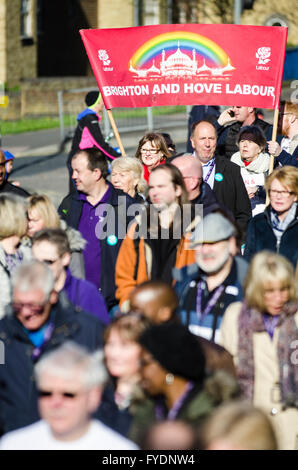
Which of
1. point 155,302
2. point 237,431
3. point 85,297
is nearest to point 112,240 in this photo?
point 85,297

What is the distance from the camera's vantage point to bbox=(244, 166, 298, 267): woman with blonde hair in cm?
608

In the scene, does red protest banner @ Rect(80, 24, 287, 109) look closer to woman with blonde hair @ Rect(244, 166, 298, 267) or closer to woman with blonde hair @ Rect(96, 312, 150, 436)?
woman with blonde hair @ Rect(244, 166, 298, 267)

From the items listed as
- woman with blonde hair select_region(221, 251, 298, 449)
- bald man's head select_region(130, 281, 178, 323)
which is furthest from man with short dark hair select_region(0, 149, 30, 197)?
woman with blonde hair select_region(221, 251, 298, 449)

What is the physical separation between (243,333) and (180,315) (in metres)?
0.43

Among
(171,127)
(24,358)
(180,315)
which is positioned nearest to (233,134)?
(180,315)

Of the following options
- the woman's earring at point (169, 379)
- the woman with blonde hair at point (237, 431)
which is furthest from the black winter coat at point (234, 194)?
Result: the woman with blonde hair at point (237, 431)

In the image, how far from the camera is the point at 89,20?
33719mm

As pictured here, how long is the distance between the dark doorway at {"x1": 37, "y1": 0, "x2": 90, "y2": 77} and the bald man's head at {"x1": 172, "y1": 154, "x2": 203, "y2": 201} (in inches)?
1088

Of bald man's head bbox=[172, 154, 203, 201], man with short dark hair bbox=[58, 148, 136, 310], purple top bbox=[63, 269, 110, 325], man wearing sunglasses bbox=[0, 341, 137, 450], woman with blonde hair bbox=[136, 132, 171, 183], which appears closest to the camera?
man wearing sunglasses bbox=[0, 341, 137, 450]

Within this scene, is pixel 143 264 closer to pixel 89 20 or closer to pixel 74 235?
pixel 74 235

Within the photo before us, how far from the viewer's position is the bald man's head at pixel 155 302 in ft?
14.8

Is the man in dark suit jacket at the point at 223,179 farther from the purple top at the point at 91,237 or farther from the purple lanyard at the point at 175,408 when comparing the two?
the purple lanyard at the point at 175,408

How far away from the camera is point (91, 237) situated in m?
6.63

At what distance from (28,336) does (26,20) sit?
28.0 m
